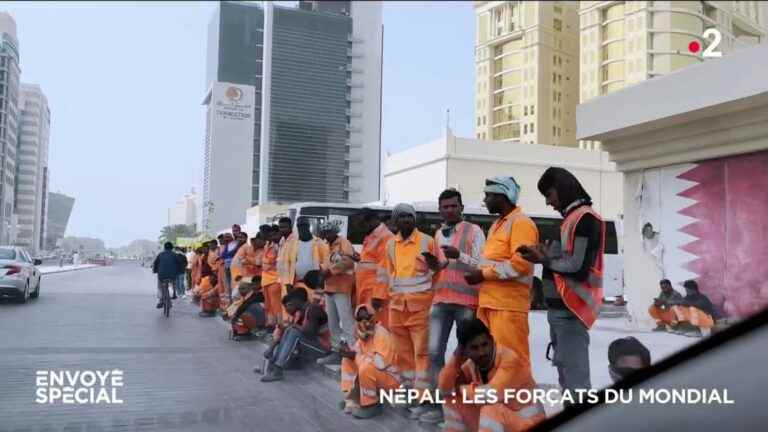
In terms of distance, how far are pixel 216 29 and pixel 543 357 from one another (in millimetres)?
23037

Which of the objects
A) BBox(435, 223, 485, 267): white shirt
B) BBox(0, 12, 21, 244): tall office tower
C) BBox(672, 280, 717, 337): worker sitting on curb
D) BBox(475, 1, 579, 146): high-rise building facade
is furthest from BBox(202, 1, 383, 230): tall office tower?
BBox(475, 1, 579, 146): high-rise building facade

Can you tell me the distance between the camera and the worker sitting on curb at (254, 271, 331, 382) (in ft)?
20.5

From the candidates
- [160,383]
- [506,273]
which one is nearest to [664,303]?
[506,273]

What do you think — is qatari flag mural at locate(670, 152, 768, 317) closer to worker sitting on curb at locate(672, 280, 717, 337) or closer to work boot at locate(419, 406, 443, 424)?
worker sitting on curb at locate(672, 280, 717, 337)

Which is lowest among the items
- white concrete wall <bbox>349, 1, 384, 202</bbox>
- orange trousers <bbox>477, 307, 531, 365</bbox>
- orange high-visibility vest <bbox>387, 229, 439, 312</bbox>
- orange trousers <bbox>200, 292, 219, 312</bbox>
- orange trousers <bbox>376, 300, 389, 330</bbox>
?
orange trousers <bbox>200, 292, 219, 312</bbox>

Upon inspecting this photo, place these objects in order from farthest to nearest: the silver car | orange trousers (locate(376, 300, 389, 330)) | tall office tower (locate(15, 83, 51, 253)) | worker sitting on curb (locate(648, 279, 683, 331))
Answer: the silver car, tall office tower (locate(15, 83, 51, 253)), worker sitting on curb (locate(648, 279, 683, 331)), orange trousers (locate(376, 300, 389, 330))

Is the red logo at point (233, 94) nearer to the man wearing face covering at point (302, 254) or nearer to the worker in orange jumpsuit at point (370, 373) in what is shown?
the man wearing face covering at point (302, 254)

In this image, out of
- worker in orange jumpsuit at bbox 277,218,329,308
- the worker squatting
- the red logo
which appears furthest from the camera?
the red logo

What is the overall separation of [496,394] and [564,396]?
36 centimetres

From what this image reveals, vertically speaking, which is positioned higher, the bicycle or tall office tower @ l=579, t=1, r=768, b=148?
tall office tower @ l=579, t=1, r=768, b=148

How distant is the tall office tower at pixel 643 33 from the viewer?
5512 cm

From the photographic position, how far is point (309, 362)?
6598 millimetres

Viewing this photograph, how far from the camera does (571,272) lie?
10.5 ft

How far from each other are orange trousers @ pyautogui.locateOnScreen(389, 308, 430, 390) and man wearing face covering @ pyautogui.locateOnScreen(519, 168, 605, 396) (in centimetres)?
137
